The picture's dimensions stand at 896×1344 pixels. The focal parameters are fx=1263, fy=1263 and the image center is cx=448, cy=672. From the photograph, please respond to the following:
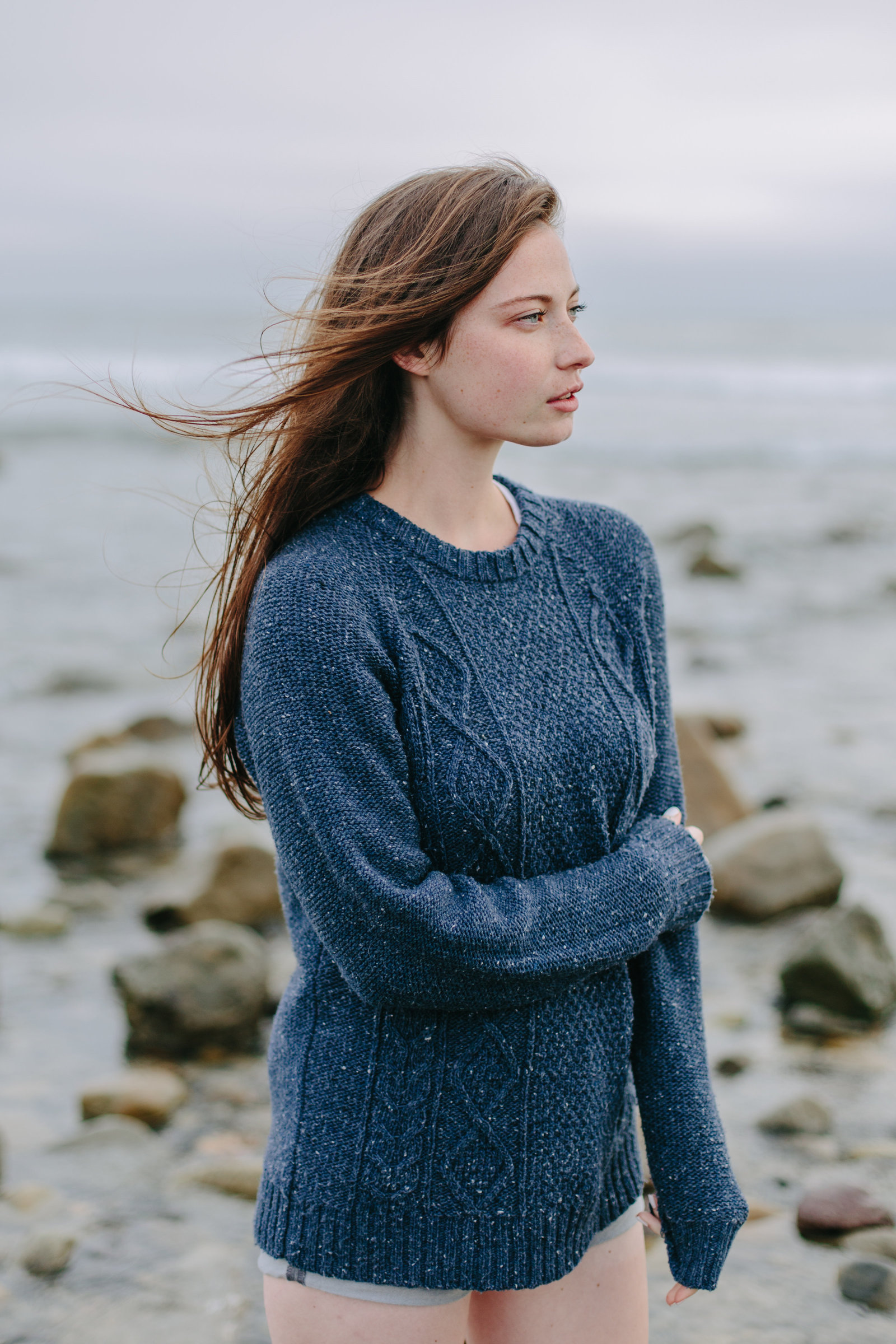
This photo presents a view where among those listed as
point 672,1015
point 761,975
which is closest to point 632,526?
point 672,1015

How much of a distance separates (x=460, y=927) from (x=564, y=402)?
2.88 ft

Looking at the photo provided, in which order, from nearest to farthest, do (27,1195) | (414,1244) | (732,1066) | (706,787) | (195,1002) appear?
(414,1244) → (27,1195) → (732,1066) → (195,1002) → (706,787)

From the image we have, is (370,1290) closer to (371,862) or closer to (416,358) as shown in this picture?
(371,862)

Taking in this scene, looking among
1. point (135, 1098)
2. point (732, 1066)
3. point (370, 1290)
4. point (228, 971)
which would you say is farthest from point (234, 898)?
point (370, 1290)

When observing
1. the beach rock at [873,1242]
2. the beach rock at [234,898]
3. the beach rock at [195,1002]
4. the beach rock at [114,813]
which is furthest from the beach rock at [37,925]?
the beach rock at [873,1242]

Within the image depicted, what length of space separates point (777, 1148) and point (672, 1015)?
1894 mm

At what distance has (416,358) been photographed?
6.83 feet

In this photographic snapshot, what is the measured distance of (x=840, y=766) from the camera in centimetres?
702

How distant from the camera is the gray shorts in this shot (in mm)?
1908

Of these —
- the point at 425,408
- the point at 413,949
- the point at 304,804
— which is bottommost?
the point at 413,949

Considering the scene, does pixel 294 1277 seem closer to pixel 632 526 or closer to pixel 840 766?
pixel 632 526

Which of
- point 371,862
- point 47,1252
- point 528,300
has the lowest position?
point 47,1252

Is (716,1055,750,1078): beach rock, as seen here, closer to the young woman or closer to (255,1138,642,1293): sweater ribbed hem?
the young woman

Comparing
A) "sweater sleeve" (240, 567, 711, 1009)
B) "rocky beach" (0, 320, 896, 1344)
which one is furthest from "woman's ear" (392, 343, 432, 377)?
"rocky beach" (0, 320, 896, 1344)
